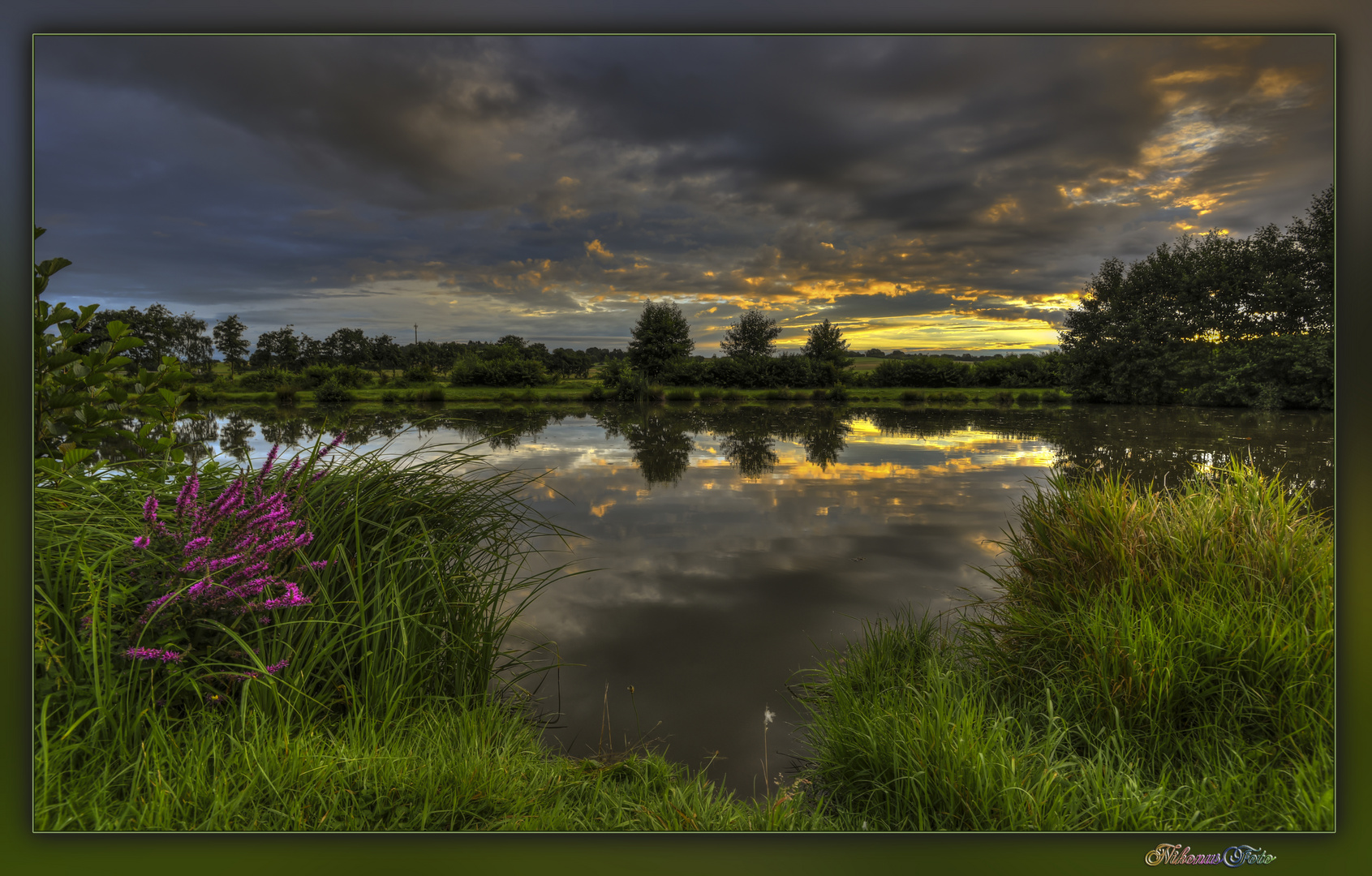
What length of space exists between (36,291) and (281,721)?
6.77ft

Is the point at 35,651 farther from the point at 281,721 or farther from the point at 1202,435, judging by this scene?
the point at 1202,435

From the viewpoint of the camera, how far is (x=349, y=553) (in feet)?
7.13

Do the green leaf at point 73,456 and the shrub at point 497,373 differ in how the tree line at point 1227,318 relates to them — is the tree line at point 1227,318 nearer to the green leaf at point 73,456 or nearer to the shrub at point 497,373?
the green leaf at point 73,456

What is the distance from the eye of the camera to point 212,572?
153 centimetres

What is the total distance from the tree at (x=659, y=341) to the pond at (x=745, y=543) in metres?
5.51

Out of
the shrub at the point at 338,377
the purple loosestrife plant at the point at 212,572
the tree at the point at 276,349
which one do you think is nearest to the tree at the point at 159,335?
the tree at the point at 276,349

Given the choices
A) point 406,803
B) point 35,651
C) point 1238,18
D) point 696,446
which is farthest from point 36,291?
point 696,446

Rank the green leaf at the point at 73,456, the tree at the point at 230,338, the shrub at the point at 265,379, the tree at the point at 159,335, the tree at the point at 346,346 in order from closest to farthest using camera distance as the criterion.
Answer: the green leaf at the point at 73,456, the tree at the point at 159,335, the tree at the point at 230,338, the shrub at the point at 265,379, the tree at the point at 346,346

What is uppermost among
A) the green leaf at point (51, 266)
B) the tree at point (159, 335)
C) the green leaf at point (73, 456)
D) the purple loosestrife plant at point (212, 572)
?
the green leaf at point (51, 266)

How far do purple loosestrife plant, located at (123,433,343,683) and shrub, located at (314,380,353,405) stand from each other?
7472 mm

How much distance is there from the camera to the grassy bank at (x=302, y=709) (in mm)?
1382

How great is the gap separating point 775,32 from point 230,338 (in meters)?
3.71

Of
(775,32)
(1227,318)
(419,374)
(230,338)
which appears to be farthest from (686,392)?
(775,32)

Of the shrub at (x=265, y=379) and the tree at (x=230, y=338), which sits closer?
the tree at (x=230, y=338)
